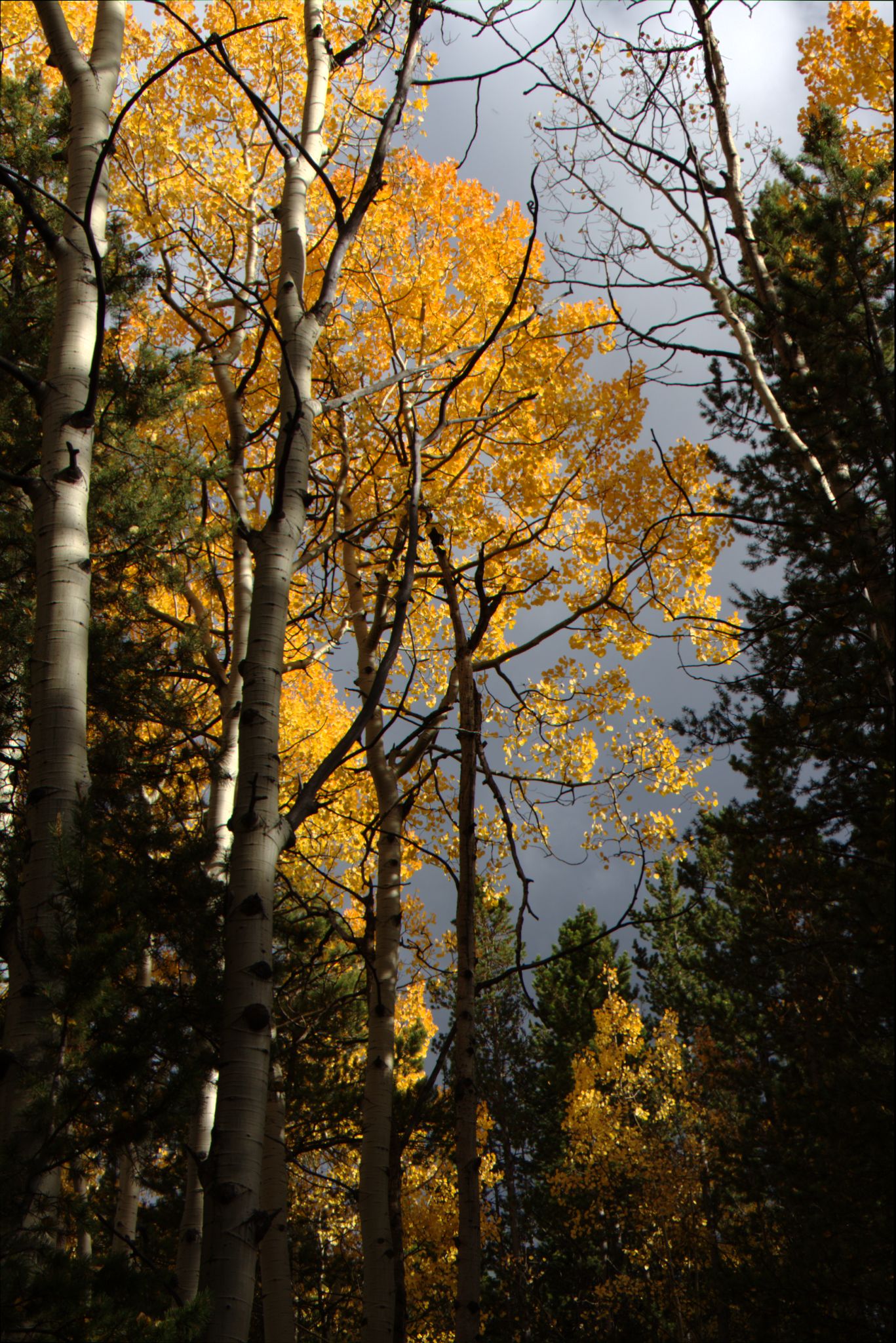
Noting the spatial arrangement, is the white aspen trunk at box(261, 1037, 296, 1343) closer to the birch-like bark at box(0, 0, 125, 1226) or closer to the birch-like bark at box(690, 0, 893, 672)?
the birch-like bark at box(0, 0, 125, 1226)

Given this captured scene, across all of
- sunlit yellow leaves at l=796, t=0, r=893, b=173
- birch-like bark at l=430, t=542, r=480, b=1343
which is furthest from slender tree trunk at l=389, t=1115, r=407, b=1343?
sunlit yellow leaves at l=796, t=0, r=893, b=173

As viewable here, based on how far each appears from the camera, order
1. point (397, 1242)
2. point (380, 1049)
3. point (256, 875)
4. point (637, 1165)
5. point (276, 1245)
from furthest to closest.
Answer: point (637, 1165) < point (380, 1049) < point (276, 1245) < point (397, 1242) < point (256, 875)

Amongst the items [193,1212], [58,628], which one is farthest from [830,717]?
[193,1212]

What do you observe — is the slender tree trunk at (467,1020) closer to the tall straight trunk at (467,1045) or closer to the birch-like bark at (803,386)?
the tall straight trunk at (467,1045)

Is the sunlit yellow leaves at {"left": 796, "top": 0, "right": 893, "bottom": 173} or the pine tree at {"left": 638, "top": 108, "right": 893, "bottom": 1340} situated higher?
the sunlit yellow leaves at {"left": 796, "top": 0, "right": 893, "bottom": 173}

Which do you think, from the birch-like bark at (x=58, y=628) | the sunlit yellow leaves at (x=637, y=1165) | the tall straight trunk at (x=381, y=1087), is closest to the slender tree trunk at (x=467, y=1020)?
the tall straight trunk at (x=381, y=1087)

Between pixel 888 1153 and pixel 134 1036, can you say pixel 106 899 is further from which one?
pixel 888 1153

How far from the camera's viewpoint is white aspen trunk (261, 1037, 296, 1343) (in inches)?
173

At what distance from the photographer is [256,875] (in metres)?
1.96

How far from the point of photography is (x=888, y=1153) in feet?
14.4

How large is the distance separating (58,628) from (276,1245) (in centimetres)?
391

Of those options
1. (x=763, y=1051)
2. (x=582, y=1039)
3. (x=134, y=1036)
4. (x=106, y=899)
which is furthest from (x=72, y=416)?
(x=582, y=1039)

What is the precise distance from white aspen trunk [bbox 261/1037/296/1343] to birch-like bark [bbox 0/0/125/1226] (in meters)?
2.76

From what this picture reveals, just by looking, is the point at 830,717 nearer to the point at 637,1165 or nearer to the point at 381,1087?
the point at 381,1087
